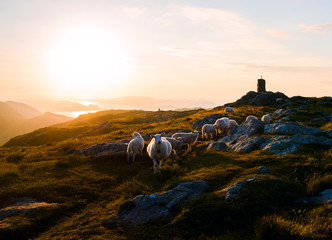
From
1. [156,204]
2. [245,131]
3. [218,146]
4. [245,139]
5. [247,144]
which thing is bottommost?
[156,204]

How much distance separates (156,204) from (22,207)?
24.0 ft

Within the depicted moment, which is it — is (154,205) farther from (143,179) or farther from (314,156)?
(314,156)

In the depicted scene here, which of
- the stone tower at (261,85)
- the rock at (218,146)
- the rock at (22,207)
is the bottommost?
the rock at (22,207)

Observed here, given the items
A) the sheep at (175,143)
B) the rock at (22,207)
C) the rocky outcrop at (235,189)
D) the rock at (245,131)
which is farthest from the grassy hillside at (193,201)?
the rock at (245,131)

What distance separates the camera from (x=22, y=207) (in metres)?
11.9

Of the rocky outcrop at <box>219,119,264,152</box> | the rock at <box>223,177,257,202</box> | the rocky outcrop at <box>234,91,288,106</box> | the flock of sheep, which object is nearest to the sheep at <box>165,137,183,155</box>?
the flock of sheep

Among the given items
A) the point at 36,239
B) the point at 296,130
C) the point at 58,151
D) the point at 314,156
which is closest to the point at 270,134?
the point at 296,130

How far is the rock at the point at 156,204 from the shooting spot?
9.61m

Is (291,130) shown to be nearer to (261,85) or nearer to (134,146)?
(134,146)

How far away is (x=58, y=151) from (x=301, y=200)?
27.5 metres

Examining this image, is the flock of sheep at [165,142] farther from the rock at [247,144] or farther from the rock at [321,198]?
the rock at [321,198]

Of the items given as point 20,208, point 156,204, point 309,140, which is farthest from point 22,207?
point 309,140

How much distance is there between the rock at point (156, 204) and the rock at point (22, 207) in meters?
4.83

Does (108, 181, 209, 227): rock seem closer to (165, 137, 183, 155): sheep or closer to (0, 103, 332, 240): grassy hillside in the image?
(0, 103, 332, 240): grassy hillside
